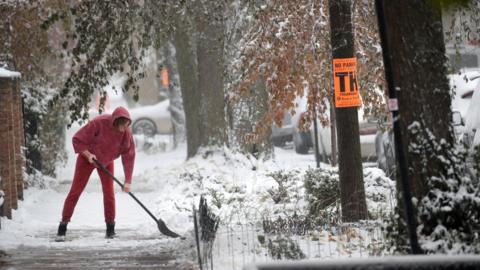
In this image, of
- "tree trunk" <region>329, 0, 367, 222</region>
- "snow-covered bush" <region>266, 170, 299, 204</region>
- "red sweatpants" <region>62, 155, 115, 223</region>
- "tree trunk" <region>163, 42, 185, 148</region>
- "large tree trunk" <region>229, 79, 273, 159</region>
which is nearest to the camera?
"tree trunk" <region>329, 0, 367, 222</region>

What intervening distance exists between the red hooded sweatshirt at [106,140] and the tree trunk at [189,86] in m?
8.74

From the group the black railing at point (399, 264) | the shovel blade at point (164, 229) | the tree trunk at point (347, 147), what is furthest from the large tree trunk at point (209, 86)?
the black railing at point (399, 264)

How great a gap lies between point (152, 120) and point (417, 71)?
29411mm

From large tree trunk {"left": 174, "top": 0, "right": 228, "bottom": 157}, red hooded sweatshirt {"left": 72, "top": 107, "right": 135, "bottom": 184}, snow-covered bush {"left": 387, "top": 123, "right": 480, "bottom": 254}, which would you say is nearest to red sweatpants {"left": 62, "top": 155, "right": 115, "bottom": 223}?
red hooded sweatshirt {"left": 72, "top": 107, "right": 135, "bottom": 184}

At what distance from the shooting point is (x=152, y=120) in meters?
36.1

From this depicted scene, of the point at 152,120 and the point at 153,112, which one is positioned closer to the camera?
the point at 152,120

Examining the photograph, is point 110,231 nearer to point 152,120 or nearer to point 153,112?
point 152,120

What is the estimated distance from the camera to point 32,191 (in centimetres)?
1653

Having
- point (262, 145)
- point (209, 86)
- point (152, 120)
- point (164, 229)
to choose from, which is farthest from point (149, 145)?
point (164, 229)

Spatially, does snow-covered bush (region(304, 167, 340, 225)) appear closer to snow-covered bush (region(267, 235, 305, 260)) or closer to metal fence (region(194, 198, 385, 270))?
metal fence (region(194, 198, 385, 270))

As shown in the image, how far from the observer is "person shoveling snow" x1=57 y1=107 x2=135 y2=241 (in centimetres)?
1079

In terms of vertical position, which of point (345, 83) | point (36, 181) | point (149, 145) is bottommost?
point (36, 181)

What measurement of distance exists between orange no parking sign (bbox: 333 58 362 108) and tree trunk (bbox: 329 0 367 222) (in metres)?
0.08

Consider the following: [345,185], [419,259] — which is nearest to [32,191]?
[345,185]
